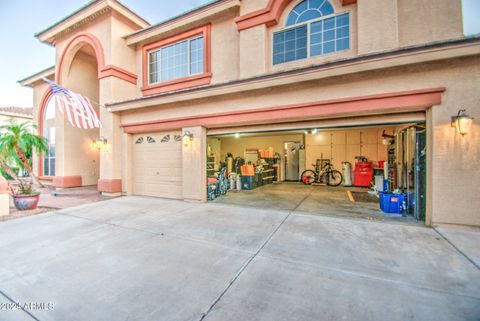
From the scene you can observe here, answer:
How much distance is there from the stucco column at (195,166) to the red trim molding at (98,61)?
15.0 ft

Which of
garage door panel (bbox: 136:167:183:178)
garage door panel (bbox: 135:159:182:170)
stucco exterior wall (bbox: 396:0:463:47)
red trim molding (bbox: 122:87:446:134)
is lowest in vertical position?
garage door panel (bbox: 136:167:183:178)

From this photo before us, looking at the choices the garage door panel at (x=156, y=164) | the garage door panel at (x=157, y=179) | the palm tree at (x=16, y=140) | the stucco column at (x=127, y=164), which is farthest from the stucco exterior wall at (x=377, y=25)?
the palm tree at (x=16, y=140)

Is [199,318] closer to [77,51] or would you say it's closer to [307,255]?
[307,255]

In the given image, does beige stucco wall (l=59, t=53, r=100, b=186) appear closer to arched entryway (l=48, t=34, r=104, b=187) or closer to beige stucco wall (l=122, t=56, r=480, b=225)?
arched entryway (l=48, t=34, r=104, b=187)

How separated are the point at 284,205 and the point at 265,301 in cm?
489

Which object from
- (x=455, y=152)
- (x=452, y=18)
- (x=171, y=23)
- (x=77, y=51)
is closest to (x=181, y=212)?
(x=455, y=152)

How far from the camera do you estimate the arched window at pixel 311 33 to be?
21.6 ft

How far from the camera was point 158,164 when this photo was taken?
28.0 ft

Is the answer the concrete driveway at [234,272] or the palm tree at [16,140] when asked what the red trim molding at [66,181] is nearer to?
the palm tree at [16,140]

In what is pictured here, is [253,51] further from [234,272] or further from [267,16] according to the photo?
[234,272]

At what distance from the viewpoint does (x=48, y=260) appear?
3320 millimetres

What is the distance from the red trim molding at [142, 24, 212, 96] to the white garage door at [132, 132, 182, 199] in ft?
7.29

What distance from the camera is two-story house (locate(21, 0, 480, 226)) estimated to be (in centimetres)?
466

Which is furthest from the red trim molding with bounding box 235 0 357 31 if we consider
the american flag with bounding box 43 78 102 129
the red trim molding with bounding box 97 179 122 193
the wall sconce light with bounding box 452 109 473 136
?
the red trim molding with bounding box 97 179 122 193
